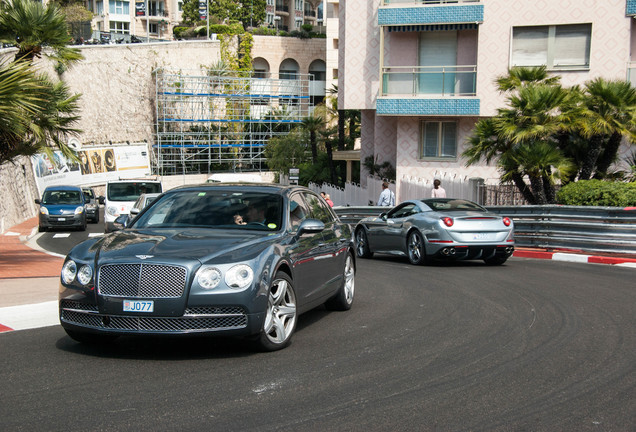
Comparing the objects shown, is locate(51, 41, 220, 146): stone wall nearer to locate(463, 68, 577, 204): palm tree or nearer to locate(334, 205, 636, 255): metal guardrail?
locate(463, 68, 577, 204): palm tree

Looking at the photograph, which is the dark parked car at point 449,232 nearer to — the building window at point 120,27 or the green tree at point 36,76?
the green tree at point 36,76

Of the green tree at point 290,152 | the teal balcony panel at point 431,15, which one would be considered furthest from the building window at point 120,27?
the teal balcony panel at point 431,15

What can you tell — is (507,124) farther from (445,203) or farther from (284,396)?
(284,396)

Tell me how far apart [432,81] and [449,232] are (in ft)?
50.8

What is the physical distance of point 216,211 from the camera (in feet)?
27.1

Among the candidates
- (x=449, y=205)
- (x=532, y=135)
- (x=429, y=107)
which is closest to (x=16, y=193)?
(x=429, y=107)

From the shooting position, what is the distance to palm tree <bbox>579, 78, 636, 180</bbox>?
20.0 metres

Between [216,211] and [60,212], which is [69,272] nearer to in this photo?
[216,211]

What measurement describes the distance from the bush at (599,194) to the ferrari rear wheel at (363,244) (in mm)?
5221

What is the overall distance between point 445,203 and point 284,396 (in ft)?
35.4

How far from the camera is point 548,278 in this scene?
13.2 meters

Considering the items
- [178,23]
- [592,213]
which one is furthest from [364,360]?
[178,23]

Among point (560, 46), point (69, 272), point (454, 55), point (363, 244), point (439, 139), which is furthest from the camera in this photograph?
point (439, 139)

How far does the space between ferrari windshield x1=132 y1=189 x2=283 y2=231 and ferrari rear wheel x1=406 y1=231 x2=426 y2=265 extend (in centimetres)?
749
